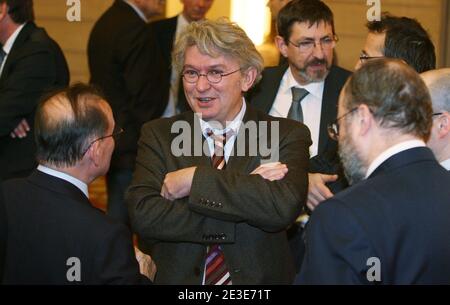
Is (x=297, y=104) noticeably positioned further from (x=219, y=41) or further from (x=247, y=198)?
(x=247, y=198)

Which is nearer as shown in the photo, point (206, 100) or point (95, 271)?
point (95, 271)

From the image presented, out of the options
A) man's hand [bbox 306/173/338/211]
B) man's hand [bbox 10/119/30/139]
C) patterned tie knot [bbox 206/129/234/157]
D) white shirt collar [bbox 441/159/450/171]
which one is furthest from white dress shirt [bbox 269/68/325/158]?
man's hand [bbox 10/119/30/139]

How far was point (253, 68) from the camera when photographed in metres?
3.65

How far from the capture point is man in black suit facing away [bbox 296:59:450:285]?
8.01 ft

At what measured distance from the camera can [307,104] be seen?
4348mm

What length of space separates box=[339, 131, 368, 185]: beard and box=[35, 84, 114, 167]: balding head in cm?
98

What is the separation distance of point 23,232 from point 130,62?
3.24 metres

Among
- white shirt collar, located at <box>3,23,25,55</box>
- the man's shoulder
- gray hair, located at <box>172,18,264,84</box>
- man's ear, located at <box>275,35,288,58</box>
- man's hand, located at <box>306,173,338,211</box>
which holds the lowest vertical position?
man's hand, located at <box>306,173,338,211</box>

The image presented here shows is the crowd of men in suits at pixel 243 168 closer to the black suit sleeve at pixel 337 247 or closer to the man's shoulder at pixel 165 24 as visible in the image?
the black suit sleeve at pixel 337 247

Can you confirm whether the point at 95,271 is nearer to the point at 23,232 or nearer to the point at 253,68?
the point at 23,232

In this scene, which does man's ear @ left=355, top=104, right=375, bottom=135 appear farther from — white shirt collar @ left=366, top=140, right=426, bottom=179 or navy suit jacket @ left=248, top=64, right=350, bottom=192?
navy suit jacket @ left=248, top=64, right=350, bottom=192
